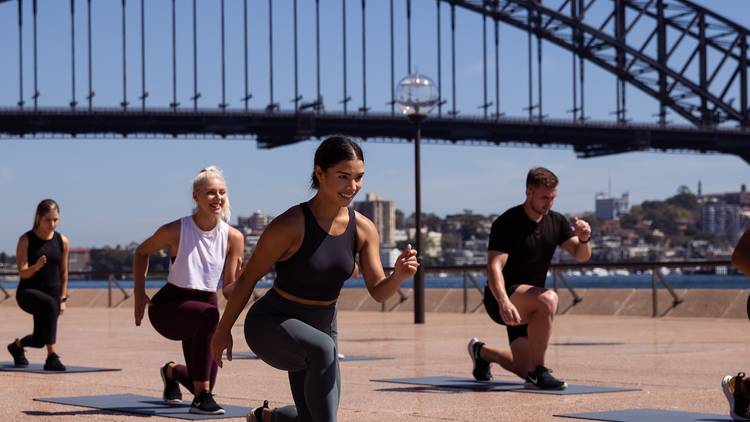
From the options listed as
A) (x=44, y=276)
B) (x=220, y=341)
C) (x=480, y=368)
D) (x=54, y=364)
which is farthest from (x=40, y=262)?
(x=220, y=341)

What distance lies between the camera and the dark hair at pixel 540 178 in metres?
6.69

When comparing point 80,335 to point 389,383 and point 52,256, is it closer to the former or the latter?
point 52,256

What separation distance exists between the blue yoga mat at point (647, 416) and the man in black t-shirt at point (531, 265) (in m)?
0.94

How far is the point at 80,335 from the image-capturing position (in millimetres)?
12328

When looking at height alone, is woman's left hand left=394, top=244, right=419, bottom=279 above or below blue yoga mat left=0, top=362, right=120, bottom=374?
above

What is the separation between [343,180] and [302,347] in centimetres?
48

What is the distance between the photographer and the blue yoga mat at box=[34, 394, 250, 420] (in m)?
5.76


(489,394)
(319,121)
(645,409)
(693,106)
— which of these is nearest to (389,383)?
(489,394)

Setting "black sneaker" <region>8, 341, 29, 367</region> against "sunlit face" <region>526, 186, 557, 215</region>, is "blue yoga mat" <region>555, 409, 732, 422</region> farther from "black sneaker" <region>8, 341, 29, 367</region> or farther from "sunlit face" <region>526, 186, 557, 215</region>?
"black sneaker" <region>8, 341, 29, 367</region>

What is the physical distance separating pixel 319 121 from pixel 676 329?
152 ft

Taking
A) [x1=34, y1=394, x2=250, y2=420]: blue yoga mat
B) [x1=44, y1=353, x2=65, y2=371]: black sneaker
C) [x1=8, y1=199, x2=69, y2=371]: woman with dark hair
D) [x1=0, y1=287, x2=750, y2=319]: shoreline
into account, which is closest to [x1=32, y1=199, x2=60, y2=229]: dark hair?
[x1=8, y1=199, x2=69, y2=371]: woman with dark hair

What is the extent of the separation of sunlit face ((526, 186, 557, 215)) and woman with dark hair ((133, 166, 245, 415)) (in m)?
1.39

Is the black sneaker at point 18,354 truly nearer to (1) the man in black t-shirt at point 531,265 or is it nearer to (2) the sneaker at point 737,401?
(1) the man in black t-shirt at point 531,265

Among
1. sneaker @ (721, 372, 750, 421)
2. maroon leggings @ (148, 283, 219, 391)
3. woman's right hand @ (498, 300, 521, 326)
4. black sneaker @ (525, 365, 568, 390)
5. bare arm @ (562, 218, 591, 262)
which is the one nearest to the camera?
sneaker @ (721, 372, 750, 421)
